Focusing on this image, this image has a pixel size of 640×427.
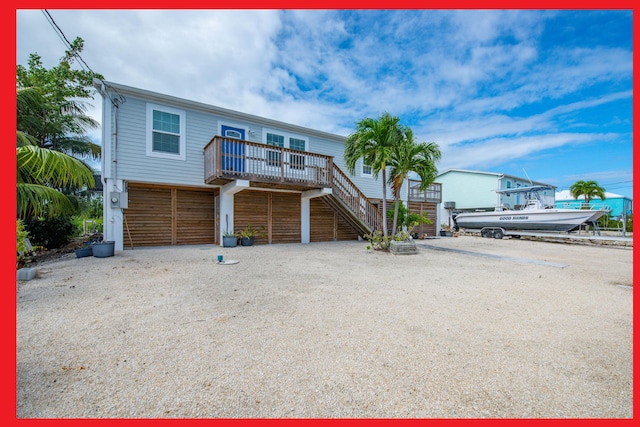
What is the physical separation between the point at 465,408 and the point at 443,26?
18.4 ft

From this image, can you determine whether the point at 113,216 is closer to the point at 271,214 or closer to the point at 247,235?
the point at 247,235

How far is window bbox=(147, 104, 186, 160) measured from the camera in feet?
32.0

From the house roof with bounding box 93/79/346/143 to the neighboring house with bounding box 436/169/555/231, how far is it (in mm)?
16264

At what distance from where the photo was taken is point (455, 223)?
21.1 metres

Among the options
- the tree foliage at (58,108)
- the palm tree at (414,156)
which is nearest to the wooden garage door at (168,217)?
the tree foliage at (58,108)

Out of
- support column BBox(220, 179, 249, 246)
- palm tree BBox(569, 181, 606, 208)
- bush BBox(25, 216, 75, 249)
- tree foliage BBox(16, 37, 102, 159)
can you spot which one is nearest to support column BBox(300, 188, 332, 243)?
support column BBox(220, 179, 249, 246)

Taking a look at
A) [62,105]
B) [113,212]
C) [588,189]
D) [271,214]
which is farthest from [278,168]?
[588,189]

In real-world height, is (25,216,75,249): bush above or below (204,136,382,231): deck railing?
below

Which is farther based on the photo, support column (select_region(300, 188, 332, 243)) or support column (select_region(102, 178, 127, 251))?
support column (select_region(300, 188, 332, 243))

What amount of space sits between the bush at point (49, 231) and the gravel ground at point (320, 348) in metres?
7.05

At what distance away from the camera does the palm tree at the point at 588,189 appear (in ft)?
86.7

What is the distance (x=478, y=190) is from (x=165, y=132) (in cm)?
2761

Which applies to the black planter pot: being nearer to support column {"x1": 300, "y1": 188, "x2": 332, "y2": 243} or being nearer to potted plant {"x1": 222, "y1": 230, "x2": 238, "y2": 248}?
potted plant {"x1": 222, "y1": 230, "x2": 238, "y2": 248}

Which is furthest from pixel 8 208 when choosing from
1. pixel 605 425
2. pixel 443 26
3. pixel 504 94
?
pixel 504 94
